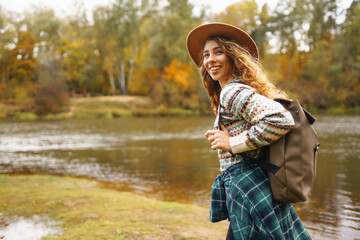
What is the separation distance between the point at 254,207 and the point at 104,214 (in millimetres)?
3916

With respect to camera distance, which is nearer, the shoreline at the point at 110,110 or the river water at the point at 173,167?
the river water at the point at 173,167

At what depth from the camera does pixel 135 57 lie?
49656 millimetres

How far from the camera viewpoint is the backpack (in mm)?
1687

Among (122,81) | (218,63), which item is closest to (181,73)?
(122,81)

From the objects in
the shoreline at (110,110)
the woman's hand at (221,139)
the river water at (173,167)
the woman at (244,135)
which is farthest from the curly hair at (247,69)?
the shoreline at (110,110)

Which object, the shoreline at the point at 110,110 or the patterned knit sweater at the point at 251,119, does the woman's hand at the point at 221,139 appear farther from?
the shoreline at the point at 110,110

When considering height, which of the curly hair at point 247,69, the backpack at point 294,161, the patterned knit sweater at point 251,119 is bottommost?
the backpack at point 294,161

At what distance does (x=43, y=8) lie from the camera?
4366 cm

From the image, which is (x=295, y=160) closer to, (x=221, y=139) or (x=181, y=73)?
(x=221, y=139)

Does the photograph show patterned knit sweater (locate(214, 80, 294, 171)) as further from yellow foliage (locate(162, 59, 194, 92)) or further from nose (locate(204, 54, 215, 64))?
yellow foliage (locate(162, 59, 194, 92))

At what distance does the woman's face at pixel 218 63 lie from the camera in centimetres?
209

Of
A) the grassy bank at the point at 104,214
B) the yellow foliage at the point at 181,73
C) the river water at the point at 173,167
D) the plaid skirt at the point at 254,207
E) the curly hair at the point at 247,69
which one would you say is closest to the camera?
the plaid skirt at the point at 254,207

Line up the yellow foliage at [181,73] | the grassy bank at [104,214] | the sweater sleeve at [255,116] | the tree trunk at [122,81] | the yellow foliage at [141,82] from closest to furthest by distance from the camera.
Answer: the sweater sleeve at [255,116]
the grassy bank at [104,214]
the yellow foliage at [181,73]
the yellow foliage at [141,82]
the tree trunk at [122,81]

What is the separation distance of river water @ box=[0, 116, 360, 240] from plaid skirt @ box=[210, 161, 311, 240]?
3473 millimetres
